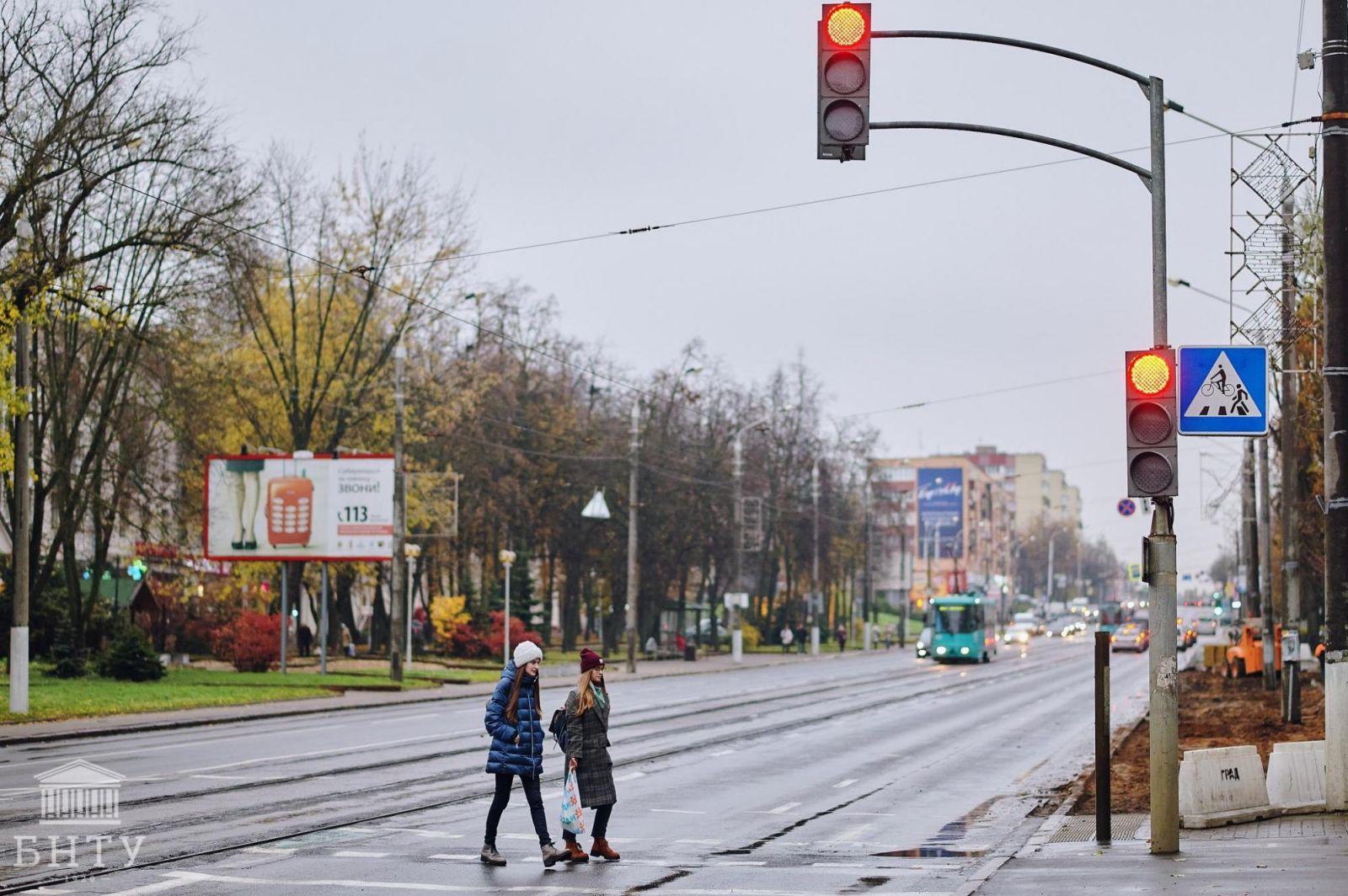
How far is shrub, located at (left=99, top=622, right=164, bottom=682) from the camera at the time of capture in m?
39.6

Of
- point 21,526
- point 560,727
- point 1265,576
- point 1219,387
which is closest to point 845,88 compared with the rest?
point 1219,387

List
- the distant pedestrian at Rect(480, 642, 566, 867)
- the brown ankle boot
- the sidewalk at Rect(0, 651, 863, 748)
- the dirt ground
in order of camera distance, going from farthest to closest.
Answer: the sidewalk at Rect(0, 651, 863, 748), the dirt ground, the brown ankle boot, the distant pedestrian at Rect(480, 642, 566, 867)

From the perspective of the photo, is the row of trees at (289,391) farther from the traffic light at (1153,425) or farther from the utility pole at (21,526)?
the traffic light at (1153,425)

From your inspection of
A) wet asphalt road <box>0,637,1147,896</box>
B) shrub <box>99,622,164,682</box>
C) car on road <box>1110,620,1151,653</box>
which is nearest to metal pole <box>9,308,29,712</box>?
wet asphalt road <box>0,637,1147,896</box>

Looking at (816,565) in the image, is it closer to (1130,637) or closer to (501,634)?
(1130,637)

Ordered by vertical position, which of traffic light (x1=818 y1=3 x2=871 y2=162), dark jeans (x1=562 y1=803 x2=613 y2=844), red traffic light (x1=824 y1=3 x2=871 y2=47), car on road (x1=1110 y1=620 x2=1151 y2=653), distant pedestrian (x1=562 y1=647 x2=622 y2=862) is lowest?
car on road (x1=1110 y1=620 x2=1151 y2=653)

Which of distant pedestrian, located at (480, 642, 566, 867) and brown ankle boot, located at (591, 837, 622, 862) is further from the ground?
distant pedestrian, located at (480, 642, 566, 867)

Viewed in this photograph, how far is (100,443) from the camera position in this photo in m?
43.4

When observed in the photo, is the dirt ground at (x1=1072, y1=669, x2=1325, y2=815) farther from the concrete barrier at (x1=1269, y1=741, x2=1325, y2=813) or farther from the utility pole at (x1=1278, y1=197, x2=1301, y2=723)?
the concrete barrier at (x1=1269, y1=741, x2=1325, y2=813)

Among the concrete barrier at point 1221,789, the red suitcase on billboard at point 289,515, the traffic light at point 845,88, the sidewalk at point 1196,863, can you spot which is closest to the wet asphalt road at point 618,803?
the sidewalk at point 1196,863

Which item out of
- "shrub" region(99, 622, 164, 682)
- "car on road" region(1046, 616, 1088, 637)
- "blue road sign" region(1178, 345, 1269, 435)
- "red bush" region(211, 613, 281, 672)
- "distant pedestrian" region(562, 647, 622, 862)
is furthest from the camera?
"car on road" region(1046, 616, 1088, 637)

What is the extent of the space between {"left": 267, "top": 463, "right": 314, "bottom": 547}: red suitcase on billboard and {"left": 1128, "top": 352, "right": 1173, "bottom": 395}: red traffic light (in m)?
35.9

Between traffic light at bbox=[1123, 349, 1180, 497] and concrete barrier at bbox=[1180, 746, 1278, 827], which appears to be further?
concrete barrier at bbox=[1180, 746, 1278, 827]

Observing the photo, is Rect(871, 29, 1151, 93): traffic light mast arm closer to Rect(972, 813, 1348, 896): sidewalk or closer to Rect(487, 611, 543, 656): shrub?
Rect(972, 813, 1348, 896): sidewalk
